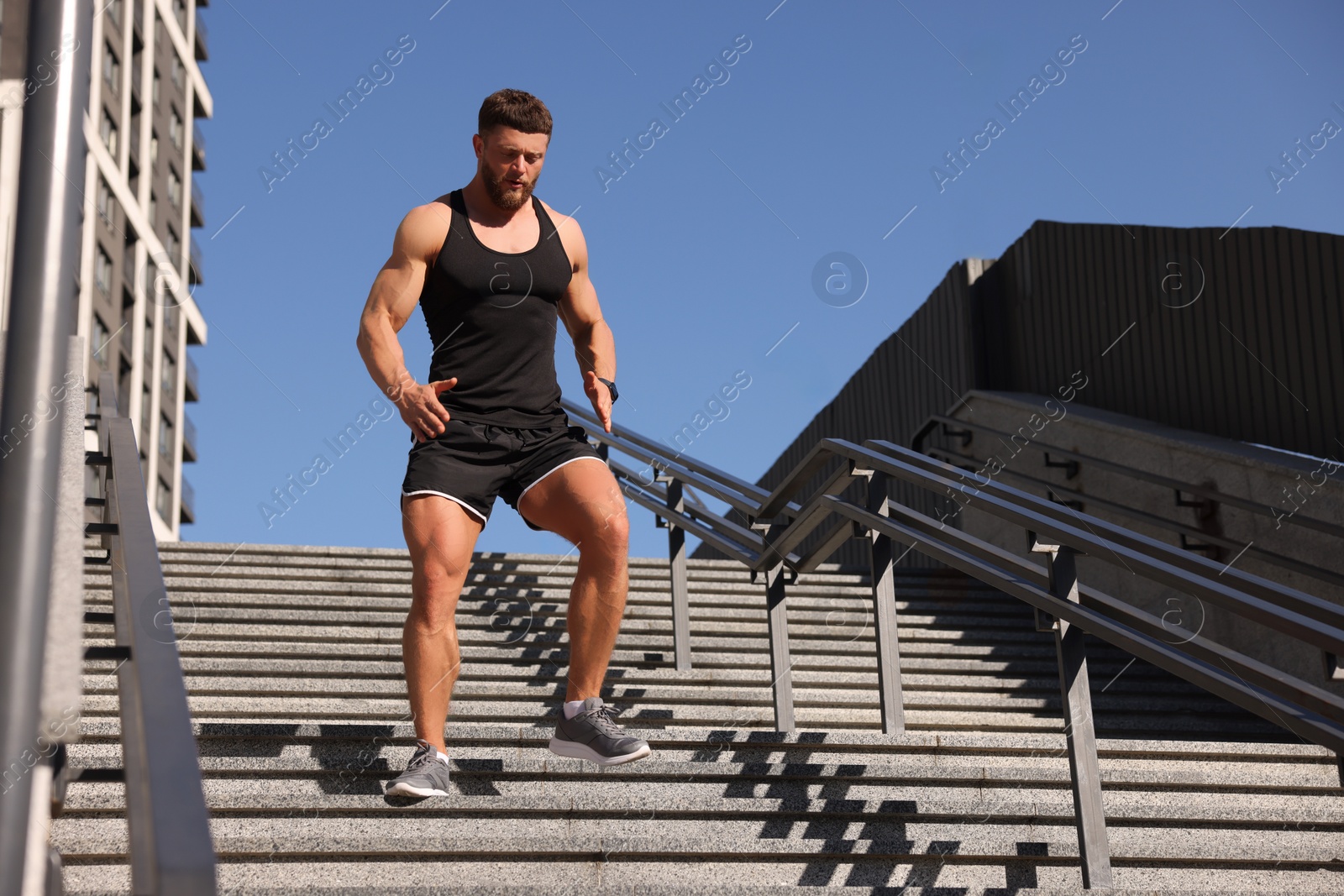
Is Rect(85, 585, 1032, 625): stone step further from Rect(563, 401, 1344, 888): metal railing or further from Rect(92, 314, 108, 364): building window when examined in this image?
Rect(92, 314, 108, 364): building window

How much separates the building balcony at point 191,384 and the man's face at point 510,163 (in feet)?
140

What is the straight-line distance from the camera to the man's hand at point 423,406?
366 centimetres

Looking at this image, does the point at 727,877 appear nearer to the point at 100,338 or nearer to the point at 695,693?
the point at 695,693

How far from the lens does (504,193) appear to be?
3.97 meters

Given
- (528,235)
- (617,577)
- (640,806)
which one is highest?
(528,235)

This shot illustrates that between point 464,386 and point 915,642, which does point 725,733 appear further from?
point 915,642

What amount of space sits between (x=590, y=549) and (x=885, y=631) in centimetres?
116

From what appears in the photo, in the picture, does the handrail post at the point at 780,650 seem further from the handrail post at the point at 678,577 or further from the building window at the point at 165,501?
the building window at the point at 165,501

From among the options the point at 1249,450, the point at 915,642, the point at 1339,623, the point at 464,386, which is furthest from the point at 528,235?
the point at 1249,450

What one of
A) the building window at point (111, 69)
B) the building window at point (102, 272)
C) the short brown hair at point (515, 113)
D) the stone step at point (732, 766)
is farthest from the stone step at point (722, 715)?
the building window at point (111, 69)

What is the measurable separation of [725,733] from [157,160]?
41357 millimetres

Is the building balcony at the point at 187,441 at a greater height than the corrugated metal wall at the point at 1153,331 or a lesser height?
greater

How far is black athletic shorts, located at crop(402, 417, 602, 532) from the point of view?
12.5ft

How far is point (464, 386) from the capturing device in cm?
392
